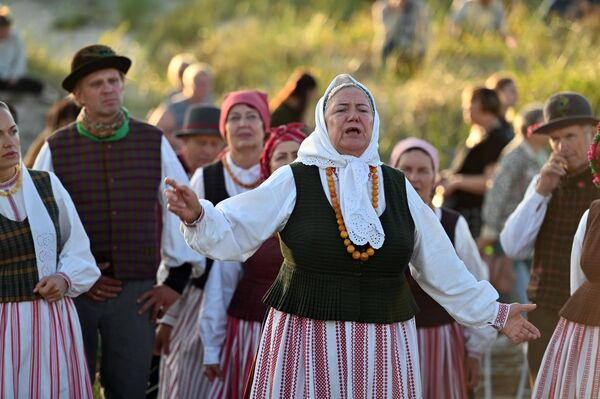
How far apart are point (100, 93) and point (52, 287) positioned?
4.09 ft

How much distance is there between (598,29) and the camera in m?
14.3

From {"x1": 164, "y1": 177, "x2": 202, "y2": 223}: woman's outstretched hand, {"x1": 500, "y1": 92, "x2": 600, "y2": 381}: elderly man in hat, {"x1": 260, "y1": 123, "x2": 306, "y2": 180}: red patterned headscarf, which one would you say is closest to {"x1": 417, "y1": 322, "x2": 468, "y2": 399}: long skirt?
{"x1": 500, "y1": 92, "x2": 600, "y2": 381}: elderly man in hat

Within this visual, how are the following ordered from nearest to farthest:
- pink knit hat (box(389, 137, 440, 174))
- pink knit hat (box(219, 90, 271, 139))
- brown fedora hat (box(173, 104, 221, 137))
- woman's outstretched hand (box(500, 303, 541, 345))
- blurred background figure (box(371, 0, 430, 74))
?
1. woman's outstretched hand (box(500, 303, 541, 345))
2. pink knit hat (box(389, 137, 440, 174))
3. pink knit hat (box(219, 90, 271, 139))
4. brown fedora hat (box(173, 104, 221, 137))
5. blurred background figure (box(371, 0, 430, 74))

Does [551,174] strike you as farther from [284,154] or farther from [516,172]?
[516,172]

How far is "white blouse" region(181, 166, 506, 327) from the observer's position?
188 inches

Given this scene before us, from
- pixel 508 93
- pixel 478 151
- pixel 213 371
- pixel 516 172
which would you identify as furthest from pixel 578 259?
pixel 508 93

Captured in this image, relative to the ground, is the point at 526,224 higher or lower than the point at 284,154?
lower

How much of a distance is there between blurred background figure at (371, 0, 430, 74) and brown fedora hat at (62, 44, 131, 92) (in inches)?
326

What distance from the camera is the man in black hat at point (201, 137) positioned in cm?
773

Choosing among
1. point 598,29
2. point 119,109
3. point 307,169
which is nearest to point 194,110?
point 119,109

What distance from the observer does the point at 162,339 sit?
7.05m

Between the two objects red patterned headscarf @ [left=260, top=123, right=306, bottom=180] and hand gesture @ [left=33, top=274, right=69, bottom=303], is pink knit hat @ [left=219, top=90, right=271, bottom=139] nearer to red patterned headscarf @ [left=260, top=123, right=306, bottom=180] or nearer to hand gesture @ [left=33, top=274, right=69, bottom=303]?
red patterned headscarf @ [left=260, top=123, right=306, bottom=180]

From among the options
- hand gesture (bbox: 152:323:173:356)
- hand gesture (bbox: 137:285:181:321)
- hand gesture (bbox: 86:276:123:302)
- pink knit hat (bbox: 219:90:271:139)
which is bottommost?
hand gesture (bbox: 152:323:173:356)

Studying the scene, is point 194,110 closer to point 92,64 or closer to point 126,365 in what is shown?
point 92,64
